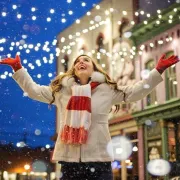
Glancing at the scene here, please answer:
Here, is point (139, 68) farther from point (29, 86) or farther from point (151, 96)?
point (29, 86)

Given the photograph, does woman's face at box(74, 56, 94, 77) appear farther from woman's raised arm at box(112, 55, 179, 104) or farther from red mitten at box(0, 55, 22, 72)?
red mitten at box(0, 55, 22, 72)

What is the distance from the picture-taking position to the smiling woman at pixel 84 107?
409 centimetres

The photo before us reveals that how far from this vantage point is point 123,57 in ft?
59.8

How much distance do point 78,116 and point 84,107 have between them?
0.39 ft

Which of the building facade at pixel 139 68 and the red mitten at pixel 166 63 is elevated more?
the building facade at pixel 139 68

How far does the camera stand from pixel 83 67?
14.7 ft

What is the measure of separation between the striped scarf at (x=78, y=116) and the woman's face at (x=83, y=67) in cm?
20

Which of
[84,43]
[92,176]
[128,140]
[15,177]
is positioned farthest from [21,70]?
[15,177]

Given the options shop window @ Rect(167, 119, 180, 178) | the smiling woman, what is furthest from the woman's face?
A: shop window @ Rect(167, 119, 180, 178)

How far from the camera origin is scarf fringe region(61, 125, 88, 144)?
4074 mm

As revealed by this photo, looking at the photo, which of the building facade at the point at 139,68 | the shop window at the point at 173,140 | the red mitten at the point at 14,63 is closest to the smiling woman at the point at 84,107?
the red mitten at the point at 14,63

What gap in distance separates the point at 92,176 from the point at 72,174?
211mm

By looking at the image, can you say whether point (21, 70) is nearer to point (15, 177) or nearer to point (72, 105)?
point (72, 105)

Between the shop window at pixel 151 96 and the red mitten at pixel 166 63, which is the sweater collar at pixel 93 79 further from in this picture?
the shop window at pixel 151 96
